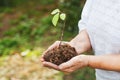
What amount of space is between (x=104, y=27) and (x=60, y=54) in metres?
0.40

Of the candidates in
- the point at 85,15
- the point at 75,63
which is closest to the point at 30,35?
the point at 85,15

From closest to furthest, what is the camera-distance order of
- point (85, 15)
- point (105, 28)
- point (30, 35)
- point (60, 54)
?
point (105, 28)
point (60, 54)
point (85, 15)
point (30, 35)

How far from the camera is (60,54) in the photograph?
102 inches

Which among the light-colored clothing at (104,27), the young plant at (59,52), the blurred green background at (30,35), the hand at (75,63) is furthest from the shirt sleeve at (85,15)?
the blurred green background at (30,35)

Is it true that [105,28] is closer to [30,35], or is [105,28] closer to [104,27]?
[104,27]

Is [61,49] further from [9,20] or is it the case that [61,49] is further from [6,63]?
[9,20]

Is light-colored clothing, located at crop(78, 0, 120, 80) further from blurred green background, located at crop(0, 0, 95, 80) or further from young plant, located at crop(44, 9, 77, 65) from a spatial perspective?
blurred green background, located at crop(0, 0, 95, 80)

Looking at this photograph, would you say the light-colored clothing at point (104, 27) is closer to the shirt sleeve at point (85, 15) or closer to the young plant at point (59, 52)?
the shirt sleeve at point (85, 15)

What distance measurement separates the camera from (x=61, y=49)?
8.64ft

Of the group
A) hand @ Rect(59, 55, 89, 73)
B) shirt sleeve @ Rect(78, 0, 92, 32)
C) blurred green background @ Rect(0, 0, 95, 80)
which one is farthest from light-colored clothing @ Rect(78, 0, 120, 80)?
blurred green background @ Rect(0, 0, 95, 80)

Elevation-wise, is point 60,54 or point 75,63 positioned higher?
point 60,54

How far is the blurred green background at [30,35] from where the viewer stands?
18.4 feet

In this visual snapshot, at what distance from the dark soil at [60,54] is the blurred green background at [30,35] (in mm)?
2719

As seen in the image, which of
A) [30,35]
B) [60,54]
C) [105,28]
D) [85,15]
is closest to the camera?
[105,28]
